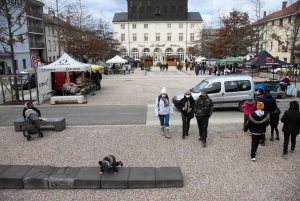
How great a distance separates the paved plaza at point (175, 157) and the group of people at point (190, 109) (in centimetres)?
33

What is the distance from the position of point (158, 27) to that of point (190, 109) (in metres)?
62.4

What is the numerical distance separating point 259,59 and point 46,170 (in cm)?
1635

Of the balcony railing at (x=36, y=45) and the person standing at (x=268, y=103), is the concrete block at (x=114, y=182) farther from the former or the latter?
the balcony railing at (x=36, y=45)

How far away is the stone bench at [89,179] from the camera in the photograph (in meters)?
5.38

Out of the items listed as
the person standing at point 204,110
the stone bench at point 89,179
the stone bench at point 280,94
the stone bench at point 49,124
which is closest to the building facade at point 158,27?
the stone bench at point 280,94

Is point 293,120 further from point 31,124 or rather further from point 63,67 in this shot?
point 63,67

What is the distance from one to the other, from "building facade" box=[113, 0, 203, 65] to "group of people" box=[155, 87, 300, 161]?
197 feet

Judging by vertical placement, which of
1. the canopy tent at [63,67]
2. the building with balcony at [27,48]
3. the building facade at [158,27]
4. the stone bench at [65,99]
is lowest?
the stone bench at [65,99]

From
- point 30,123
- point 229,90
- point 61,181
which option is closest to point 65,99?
point 30,123

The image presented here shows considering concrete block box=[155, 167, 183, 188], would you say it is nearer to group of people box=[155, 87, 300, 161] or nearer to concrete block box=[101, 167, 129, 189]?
concrete block box=[101, 167, 129, 189]

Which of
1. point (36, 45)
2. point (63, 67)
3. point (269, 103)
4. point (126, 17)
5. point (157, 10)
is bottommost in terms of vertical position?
point (269, 103)

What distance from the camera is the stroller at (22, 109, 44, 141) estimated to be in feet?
27.8

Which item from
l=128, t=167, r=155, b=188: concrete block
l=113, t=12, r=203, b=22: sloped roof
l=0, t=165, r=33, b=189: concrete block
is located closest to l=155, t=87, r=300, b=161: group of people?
l=128, t=167, r=155, b=188: concrete block

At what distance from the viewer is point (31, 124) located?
8602 millimetres
